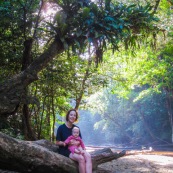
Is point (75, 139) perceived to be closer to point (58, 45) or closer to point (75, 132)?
point (75, 132)

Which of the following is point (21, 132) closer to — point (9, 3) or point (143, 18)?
point (9, 3)

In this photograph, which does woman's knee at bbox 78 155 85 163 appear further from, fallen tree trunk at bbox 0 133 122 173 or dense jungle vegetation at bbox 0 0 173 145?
dense jungle vegetation at bbox 0 0 173 145

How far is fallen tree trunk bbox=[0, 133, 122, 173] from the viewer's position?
11.1 feet

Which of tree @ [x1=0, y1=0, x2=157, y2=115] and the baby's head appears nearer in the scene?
the baby's head

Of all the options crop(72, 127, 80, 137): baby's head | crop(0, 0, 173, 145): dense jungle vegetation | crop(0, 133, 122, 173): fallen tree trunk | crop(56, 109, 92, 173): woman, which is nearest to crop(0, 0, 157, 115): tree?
crop(0, 0, 173, 145): dense jungle vegetation

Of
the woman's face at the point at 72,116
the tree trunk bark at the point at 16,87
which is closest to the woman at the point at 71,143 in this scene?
the woman's face at the point at 72,116

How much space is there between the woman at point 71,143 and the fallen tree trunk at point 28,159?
0.55 feet

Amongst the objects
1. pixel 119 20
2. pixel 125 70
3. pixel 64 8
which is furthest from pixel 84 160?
pixel 125 70

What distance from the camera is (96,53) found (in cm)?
661

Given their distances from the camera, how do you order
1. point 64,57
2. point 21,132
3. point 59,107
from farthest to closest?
point 59,107 < point 64,57 < point 21,132

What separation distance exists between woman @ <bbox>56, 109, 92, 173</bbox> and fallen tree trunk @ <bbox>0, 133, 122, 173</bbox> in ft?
0.55

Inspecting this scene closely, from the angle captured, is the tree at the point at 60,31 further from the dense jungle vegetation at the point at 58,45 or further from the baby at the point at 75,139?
the baby at the point at 75,139

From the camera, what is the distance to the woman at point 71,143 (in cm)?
386

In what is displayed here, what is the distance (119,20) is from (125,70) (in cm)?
595
